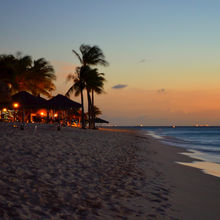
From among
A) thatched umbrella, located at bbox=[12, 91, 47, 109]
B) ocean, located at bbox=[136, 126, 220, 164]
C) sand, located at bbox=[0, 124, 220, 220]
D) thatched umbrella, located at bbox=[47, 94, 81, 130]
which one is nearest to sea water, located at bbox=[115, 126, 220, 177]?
ocean, located at bbox=[136, 126, 220, 164]

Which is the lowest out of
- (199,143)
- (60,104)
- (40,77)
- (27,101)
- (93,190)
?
(199,143)

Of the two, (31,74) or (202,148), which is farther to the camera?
(31,74)

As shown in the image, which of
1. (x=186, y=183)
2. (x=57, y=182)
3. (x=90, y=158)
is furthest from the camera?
(x=90, y=158)

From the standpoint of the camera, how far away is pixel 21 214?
355 centimetres

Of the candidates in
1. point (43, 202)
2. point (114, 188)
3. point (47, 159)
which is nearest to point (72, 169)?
point (47, 159)

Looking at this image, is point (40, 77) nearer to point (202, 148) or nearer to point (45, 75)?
point (45, 75)

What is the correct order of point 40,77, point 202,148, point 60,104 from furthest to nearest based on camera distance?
1. point 40,77
2. point 202,148
3. point 60,104

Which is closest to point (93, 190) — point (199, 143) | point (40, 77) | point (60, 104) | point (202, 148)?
point (60, 104)

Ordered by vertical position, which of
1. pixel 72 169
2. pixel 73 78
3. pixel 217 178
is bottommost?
pixel 217 178

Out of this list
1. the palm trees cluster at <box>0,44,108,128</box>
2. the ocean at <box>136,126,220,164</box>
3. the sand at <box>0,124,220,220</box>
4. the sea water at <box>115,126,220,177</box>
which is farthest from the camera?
the palm trees cluster at <box>0,44,108,128</box>

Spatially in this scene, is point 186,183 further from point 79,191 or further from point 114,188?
point 79,191

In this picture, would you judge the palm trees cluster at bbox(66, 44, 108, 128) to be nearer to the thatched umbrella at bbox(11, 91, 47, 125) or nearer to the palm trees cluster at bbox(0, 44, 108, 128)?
the palm trees cluster at bbox(0, 44, 108, 128)

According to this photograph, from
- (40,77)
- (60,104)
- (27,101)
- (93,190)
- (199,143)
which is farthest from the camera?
(40,77)

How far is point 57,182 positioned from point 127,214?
6.40ft
